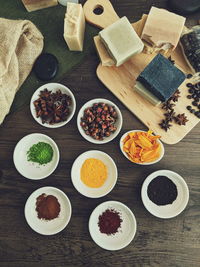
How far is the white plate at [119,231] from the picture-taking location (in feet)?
4.34

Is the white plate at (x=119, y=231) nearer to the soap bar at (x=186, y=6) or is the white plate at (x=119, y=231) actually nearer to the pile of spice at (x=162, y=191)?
the pile of spice at (x=162, y=191)

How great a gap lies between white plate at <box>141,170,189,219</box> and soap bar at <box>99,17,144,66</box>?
57 centimetres

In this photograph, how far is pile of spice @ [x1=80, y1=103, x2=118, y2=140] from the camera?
1.35m

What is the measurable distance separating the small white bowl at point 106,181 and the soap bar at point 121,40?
0.45m

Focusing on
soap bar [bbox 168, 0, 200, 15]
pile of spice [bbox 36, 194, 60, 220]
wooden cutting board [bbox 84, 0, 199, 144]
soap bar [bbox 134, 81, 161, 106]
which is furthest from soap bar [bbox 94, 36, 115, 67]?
pile of spice [bbox 36, 194, 60, 220]

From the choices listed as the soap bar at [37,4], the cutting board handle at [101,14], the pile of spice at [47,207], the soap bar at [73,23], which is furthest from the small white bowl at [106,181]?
the soap bar at [37,4]

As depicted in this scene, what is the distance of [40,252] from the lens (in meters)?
1.37

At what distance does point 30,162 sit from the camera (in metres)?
1.39

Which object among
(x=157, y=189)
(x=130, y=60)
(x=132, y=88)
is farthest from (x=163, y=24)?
(x=157, y=189)

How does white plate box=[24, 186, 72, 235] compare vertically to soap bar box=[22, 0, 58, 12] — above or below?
below

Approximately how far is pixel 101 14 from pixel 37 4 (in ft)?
1.09

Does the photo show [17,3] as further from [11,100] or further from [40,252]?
[40,252]

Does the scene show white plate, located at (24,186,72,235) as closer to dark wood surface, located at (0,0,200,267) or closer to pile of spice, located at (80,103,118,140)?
dark wood surface, located at (0,0,200,267)

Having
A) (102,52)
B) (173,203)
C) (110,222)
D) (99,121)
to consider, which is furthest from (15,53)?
(173,203)
